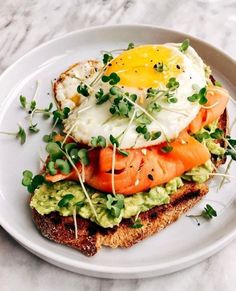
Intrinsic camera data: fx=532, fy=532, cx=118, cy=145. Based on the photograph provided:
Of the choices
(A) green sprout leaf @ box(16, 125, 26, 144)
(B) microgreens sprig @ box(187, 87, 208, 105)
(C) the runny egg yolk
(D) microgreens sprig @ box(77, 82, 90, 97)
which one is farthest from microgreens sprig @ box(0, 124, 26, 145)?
(B) microgreens sprig @ box(187, 87, 208, 105)

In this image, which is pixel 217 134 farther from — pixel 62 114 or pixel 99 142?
pixel 62 114

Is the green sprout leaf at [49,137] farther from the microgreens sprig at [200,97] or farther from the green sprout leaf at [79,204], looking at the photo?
the microgreens sprig at [200,97]

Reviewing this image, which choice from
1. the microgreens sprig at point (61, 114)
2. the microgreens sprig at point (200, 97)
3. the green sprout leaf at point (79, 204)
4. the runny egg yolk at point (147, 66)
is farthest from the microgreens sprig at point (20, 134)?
the microgreens sprig at point (200, 97)

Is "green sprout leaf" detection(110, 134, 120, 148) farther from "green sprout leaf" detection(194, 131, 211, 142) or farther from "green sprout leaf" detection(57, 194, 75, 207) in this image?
"green sprout leaf" detection(194, 131, 211, 142)

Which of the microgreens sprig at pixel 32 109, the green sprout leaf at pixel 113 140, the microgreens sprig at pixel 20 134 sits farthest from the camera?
the microgreens sprig at pixel 32 109

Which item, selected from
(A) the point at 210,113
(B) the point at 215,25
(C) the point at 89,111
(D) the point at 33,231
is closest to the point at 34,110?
(C) the point at 89,111
